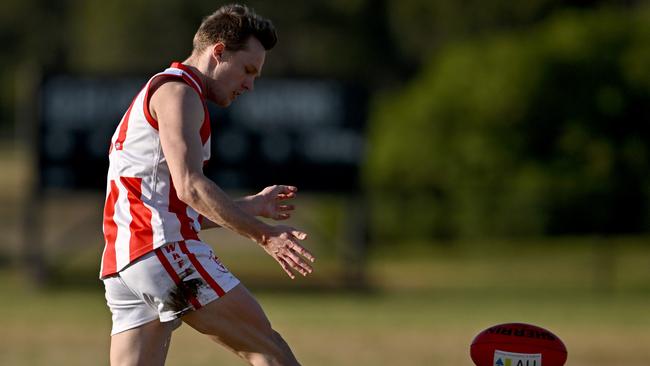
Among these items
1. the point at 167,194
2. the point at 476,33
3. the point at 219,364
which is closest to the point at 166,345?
the point at 167,194

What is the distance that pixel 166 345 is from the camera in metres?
6.08

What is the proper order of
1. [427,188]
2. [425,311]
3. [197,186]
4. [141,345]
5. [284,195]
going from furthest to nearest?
[427,188], [425,311], [284,195], [141,345], [197,186]

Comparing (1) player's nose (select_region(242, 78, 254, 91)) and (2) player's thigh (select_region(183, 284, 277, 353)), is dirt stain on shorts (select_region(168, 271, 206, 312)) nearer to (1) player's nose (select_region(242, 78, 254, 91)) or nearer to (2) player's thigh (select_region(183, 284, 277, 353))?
(2) player's thigh (select_region(183, 284, 277, 353))

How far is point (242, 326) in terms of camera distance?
591 centimetres

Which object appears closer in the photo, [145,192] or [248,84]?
[145,192]

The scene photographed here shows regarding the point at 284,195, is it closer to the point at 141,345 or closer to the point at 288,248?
the point at 288,248

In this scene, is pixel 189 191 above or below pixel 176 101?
below

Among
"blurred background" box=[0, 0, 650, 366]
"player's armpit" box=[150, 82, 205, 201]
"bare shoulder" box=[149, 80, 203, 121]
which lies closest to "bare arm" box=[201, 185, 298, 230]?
"player's armpit" box=[150, 82, 205, 201]

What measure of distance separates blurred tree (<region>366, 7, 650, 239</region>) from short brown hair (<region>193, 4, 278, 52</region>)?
19.0 meters

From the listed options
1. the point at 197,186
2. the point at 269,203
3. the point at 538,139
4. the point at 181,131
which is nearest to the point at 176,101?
the point at 181,131

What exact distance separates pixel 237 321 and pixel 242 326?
0.11ft

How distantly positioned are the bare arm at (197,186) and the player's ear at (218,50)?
0.36 metres

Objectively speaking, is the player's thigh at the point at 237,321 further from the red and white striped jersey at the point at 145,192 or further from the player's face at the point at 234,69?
the player's face at the point at 234,69

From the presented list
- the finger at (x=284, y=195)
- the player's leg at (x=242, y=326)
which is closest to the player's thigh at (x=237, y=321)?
the player's leg at (x=242, y=326)
